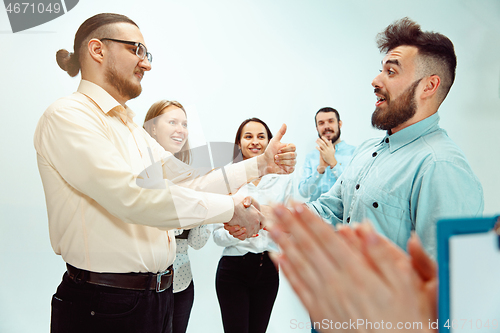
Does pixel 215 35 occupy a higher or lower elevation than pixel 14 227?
higher

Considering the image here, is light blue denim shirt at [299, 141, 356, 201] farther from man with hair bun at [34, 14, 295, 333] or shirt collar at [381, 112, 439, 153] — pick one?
man with hair bun at [34, 14, 295, 333]

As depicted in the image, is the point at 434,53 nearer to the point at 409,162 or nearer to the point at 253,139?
the point at 409,162

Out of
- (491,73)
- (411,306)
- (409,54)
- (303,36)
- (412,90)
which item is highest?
(303,36)

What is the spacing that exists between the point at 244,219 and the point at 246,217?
0.5 inches

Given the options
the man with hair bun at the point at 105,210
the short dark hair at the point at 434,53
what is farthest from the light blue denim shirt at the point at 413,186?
the man with hair bun at the point at 105,210

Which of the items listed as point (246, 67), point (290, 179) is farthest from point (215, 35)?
point (290, 179)

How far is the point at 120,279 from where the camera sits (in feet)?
3.43

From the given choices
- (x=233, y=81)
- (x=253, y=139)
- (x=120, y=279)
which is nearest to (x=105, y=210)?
(x=120, y=279)

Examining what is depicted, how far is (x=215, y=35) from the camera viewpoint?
8.98ft

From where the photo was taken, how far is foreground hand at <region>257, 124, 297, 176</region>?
161cm

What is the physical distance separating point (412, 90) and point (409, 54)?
0.14 meters

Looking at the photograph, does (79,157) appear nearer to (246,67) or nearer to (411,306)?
(411,306)

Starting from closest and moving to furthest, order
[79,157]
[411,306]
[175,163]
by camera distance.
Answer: [411,306]
[79,157]
[175,163]

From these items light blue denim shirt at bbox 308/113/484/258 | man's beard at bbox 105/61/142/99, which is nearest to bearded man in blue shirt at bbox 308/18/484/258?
light blue denim shirt at bbox 308/113/484/258
